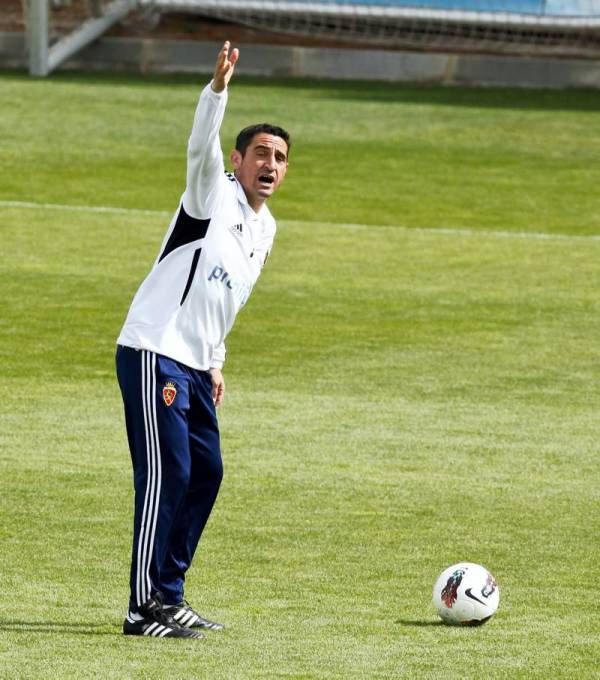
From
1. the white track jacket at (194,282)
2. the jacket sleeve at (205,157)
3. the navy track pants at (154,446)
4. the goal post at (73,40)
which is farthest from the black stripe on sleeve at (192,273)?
the goal post at (73,40)

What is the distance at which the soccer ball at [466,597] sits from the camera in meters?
7.52

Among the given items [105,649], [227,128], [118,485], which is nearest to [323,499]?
[118,485]

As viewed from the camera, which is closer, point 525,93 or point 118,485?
point 118,485

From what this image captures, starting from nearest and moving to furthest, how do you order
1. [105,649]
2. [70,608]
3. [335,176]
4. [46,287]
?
[105,649]
[70,608]
[46,287]
[335,176]

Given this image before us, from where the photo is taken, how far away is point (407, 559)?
8930 millimetres

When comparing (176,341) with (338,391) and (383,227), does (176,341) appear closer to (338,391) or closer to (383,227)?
(338,391)

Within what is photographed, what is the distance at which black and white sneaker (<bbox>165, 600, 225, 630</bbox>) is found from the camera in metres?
7.29

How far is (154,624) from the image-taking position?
7168 millimetres

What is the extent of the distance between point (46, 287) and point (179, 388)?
10.4m

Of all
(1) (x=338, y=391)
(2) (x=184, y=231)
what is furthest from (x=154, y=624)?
(1) (x=338, y=391)

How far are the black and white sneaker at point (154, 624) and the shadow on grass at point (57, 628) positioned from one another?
0.37 ft

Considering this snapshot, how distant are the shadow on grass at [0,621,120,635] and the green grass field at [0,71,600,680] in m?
0.02

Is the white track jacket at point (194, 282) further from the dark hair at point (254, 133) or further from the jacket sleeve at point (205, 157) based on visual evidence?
the dark hair at point (254, 133)

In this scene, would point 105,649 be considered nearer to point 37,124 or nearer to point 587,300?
point 587,300
